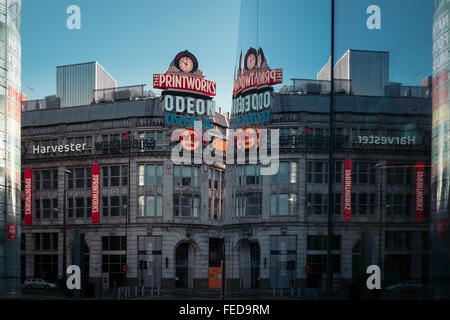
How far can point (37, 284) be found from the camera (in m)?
12.3

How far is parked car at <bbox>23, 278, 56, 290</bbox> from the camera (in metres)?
11.3

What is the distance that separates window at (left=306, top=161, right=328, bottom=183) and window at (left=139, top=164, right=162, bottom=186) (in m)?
16.5

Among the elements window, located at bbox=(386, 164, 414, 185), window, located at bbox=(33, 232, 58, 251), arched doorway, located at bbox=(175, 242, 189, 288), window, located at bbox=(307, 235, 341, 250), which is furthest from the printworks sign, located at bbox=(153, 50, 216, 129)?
arched doorway, located at bbox=(175, 242, 189, 288)

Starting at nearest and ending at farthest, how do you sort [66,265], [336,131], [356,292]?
1. [356,292]
2. [336,131]
3. [66,265]

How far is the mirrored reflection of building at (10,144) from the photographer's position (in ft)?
37.2

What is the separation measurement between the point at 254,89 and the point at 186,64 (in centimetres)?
882

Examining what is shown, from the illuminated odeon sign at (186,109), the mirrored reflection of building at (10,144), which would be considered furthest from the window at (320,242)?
the illuminated odeon sign at (186,109)

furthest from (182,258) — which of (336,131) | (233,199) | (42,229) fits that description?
(336,131)

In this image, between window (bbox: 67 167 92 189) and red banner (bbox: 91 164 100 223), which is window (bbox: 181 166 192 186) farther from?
window (bbox: 67 167 92 189)

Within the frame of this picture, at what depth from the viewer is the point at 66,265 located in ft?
36.8

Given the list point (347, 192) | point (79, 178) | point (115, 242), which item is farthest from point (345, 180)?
point (115, 242)

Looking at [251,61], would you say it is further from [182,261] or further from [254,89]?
[182,261]
